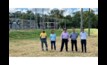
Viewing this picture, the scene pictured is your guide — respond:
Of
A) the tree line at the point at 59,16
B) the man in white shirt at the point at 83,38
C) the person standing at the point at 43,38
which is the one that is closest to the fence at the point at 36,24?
the tree line at the point at 59,16

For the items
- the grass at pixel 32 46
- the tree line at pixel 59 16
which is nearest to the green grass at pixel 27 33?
the grass at pixel 32 46

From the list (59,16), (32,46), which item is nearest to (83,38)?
(59,16)

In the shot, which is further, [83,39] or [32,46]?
[32,46]

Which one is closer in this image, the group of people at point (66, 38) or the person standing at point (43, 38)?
the group of people at point (66, 38)

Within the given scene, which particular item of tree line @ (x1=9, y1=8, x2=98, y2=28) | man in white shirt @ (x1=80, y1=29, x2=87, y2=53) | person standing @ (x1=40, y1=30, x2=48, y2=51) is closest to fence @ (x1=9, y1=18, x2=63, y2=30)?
tree line @ (x1=9, y1=8, x2=98, y2=28)

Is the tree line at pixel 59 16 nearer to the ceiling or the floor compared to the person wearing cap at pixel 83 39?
nearer to the ceiling

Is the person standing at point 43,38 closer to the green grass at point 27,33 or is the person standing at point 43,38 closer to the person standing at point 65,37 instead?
the green grass at point 27,33

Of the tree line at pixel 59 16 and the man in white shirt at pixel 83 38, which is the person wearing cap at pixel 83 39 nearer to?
the man in white shirt at pixel 83 38

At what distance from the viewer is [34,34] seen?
9219mm

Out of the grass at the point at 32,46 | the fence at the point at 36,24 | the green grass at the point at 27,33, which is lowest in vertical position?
the grass at the point at 32,46

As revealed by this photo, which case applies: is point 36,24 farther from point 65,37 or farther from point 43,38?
point 65,37
